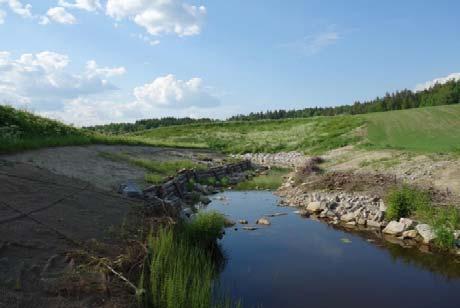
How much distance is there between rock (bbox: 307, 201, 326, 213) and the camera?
16.7m

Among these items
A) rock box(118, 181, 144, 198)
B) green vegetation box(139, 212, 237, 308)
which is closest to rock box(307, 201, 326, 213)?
green vegetation box(139, 212, 237, 308)

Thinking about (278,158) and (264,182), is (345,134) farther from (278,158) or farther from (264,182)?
(264,182)

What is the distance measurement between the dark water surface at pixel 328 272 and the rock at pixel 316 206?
237cm

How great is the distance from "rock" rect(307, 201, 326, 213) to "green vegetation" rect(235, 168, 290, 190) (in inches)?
287

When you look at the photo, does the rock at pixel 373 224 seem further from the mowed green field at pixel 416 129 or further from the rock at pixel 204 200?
the mowed green field at pixel 416 129

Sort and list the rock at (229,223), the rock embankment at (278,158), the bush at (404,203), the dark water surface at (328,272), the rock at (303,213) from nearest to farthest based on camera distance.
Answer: the dark water surface at (328,272) < the bush at (404,203) < the rock at (229,223) < the rock at (303,213) < the rock embankment at (278,158)

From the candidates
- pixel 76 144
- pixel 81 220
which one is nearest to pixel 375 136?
pixel 76 144

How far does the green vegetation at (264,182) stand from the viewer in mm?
24875

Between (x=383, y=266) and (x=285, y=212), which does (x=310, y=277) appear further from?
(x=285, y=212)

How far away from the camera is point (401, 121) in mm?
43500

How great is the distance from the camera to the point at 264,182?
2700 cm

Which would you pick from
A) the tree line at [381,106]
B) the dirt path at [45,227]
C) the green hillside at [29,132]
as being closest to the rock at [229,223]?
the dirt path at [45,227]

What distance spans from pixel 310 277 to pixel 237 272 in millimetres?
1704

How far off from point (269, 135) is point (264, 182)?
32.2 m
